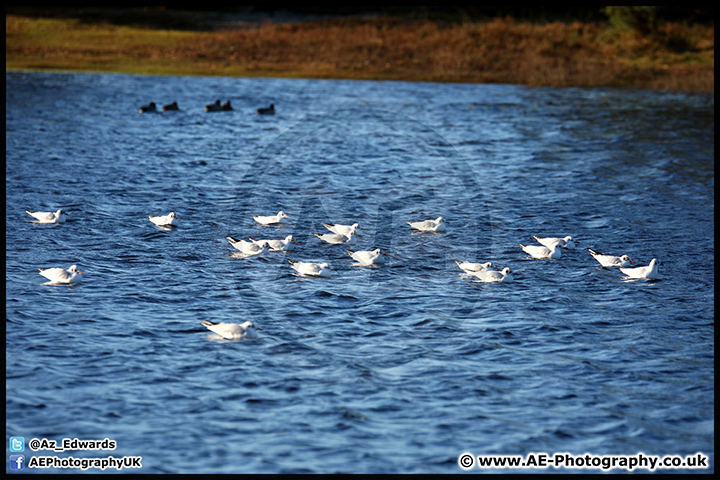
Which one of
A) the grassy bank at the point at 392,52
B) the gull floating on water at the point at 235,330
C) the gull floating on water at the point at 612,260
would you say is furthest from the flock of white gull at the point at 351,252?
the grassy bank at the point at 392,52

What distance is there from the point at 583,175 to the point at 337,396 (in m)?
23.5

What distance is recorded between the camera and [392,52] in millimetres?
64938

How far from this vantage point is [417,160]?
125 ft

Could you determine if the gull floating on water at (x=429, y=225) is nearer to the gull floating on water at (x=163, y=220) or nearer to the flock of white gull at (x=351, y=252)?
the flock of white gull at (x=351, y=252)

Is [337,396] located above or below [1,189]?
below

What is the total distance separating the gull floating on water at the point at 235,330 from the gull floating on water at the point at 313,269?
4248 mm

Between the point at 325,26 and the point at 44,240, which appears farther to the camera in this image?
the point at 325,26

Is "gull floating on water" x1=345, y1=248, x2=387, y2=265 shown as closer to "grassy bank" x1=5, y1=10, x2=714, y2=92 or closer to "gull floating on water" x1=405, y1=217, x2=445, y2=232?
"gull floating on water" x1=405, y1=217, x2=445, y2=232

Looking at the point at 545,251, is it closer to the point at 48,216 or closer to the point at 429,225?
the point at 429,225

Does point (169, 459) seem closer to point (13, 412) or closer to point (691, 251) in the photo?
point (13, 412)

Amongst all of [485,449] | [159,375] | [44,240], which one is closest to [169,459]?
[159,375]

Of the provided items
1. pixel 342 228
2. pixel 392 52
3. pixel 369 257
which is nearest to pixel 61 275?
pixel 369 257

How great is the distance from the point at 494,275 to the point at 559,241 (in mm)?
3565

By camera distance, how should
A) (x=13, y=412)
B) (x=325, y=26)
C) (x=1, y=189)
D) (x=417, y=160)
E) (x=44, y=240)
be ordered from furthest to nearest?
1. (x=325, y=26)
2. (x=417, y=160)
3. (x=1, y=189)
4. (x=44, y=240)
5. (x=13, y=412)
